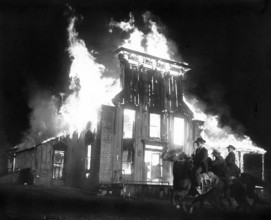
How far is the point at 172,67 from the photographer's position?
27938 mm

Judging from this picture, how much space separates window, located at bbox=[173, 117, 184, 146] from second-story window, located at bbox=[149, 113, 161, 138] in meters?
1.70

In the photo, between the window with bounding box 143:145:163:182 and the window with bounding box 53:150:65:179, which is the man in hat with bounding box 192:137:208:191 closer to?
the window with bounding box 143:145:163:182

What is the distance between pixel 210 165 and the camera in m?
14.1

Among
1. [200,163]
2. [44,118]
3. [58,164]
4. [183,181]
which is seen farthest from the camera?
[44,118]

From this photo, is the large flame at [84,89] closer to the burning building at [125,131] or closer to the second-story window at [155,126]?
the burning building at [125,131]

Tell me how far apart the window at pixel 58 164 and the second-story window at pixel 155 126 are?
9.00m

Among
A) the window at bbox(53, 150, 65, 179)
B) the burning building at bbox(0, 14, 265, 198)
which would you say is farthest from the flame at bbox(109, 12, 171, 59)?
the window at bbox(53, 150, 65, 179)

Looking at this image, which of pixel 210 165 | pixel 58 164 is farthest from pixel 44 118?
pixel 210 165

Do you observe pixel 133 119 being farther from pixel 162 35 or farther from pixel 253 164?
pixel 253 164

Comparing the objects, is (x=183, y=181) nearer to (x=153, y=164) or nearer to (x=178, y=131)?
(x=153, y=164)

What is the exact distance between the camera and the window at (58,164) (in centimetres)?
2934

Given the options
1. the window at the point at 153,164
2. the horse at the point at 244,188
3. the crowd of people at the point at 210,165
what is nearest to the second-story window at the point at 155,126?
the window at the point at 153,164

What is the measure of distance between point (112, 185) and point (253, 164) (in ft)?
73.9

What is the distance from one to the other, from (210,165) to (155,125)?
1259cm
